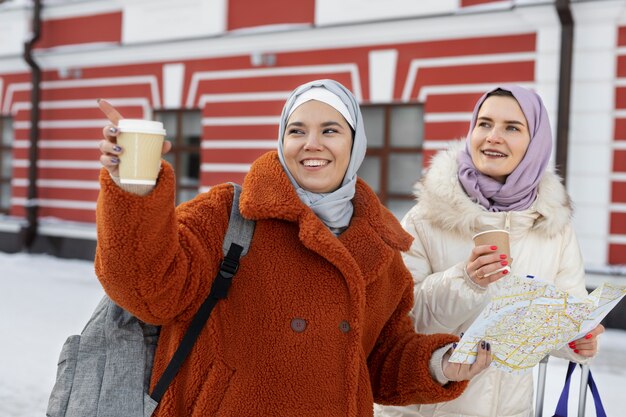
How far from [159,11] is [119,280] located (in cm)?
794

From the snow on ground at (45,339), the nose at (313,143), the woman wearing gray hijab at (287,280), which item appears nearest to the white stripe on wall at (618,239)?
the snow on ground at (45,339)

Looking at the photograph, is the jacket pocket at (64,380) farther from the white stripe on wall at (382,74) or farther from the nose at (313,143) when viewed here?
the white stripe on wall at (382,74)

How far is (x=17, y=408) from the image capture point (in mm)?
3670

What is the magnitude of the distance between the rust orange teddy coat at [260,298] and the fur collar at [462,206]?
481 mm

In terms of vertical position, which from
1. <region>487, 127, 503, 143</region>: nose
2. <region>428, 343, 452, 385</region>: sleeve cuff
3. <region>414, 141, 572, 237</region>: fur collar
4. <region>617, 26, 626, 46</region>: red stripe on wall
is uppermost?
<region>617, 26, 626, 46</region>: red stripe on wall

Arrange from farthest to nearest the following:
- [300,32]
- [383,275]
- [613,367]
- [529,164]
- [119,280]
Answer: [300,32] < [613,367] < [529,164] < [383,275] < [119,280]

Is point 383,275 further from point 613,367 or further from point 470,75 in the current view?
point 470,75

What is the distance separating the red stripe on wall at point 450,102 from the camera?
6796 mm

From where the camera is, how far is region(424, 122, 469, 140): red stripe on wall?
6.89 m

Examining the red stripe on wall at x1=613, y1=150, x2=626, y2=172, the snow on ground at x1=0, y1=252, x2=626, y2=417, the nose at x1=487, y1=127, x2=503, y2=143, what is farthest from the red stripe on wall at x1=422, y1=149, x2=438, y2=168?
the nose at x1=487, y1=127, x2=503, y2=143

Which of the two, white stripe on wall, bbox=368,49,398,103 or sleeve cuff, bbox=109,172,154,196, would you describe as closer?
sleeve cuff, bbox=109,172,154,196

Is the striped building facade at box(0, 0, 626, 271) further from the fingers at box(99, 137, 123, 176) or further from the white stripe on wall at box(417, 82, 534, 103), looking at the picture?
the fingers at box(99, 137, 123, 176)

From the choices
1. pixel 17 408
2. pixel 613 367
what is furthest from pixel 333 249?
pixel 613 367

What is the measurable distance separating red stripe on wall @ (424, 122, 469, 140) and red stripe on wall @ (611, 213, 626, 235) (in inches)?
67.6
